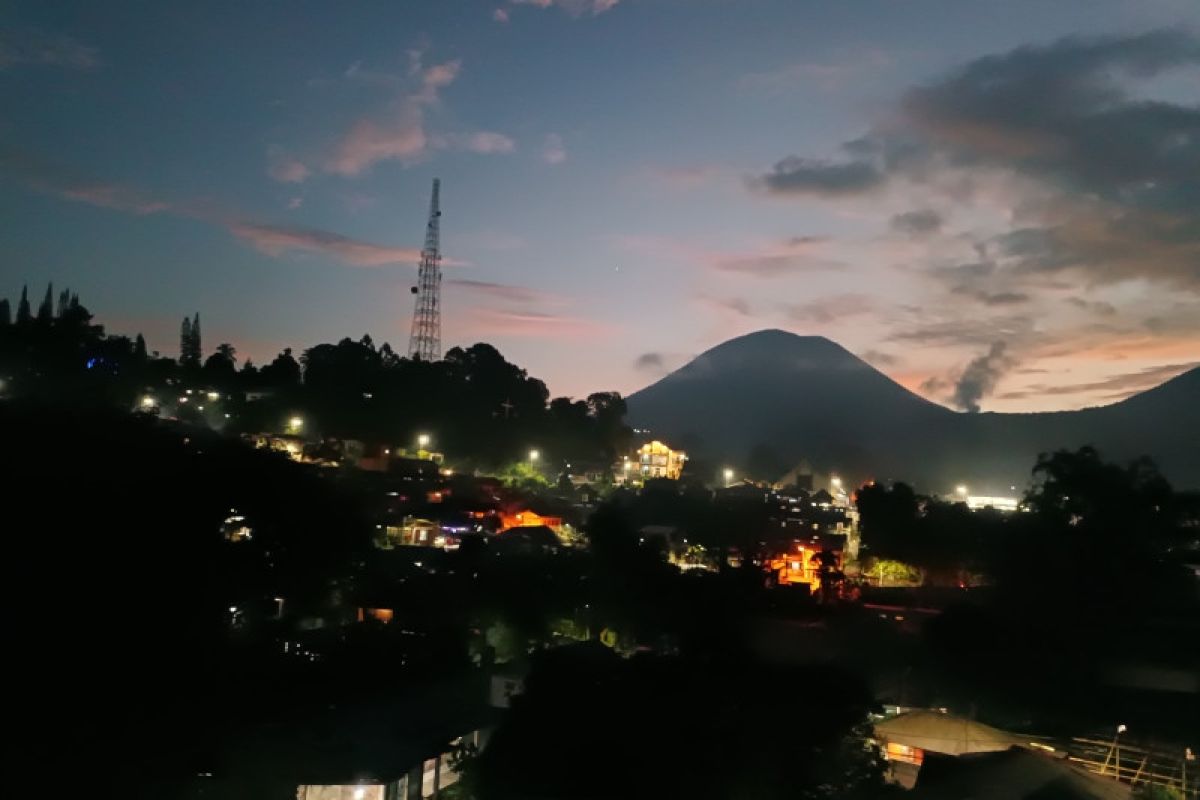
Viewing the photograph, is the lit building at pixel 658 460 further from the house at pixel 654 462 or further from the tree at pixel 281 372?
the tree at pixel 281 372

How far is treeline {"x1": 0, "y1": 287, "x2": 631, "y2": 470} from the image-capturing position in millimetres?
24250

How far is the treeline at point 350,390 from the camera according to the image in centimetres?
2425

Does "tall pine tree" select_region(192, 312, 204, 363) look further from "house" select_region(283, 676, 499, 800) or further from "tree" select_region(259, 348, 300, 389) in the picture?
"house" select_region(283, 676, 499, 800)

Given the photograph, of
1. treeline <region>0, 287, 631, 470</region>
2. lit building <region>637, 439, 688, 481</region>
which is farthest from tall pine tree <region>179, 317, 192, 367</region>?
lit building <region>637, 439, 688, 481</region>

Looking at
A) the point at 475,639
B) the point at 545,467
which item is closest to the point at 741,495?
the point at 545,467

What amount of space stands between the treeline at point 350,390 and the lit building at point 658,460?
4.53ft

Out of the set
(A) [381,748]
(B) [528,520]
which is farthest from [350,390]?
(A) [381,748]

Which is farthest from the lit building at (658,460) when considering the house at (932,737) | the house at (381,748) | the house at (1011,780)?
the house at (1011,780)

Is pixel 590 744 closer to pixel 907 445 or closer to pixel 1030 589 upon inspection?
pixel 1030 589

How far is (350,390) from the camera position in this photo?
34375 mm

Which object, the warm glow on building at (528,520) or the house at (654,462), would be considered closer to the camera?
the warm glow on building at (528,520)

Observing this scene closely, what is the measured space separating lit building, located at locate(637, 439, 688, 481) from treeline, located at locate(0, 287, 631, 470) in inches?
54.4

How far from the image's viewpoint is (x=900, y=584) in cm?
1964

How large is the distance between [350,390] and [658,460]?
16717 millimetres
